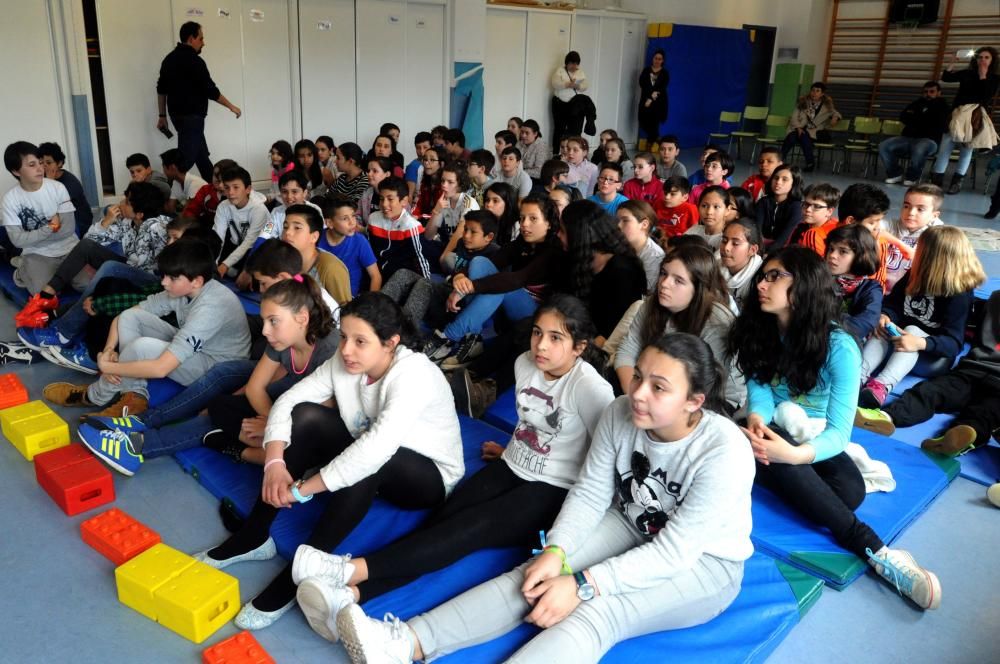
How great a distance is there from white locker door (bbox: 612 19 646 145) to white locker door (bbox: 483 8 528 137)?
2.30 metres

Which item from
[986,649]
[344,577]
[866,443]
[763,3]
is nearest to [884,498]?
[866,443]

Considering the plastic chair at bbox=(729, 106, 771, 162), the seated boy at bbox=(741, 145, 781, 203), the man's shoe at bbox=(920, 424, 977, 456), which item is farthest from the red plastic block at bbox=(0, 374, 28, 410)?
the plastic chair at bbox=(729, 106, 771, 162)

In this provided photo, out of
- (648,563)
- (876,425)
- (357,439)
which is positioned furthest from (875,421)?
(357,439)

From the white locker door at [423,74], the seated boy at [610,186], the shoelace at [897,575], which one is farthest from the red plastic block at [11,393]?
the white locker door at [423,74]

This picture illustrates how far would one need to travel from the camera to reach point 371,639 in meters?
1.93

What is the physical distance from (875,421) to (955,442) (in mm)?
335

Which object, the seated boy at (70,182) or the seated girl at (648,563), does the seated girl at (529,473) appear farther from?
the seated boy at (70,182)

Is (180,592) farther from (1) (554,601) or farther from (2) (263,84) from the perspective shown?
(2) (263,84)

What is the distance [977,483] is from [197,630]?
9.94ft

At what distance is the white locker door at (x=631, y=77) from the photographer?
41.1 ft

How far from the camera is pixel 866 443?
3312mm

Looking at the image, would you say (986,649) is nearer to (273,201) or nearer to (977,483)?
(977,483)

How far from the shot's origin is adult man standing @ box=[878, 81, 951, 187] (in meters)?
10.0

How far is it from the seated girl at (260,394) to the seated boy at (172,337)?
0.89ft
